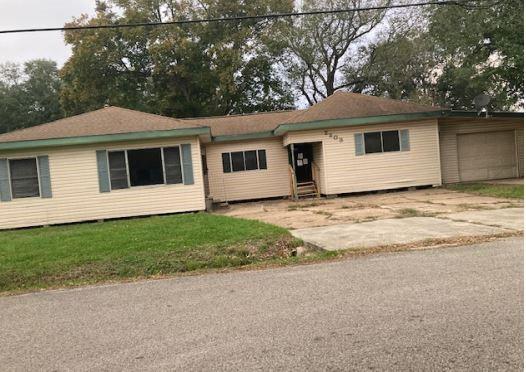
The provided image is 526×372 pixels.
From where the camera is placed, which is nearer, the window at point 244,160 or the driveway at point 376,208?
the driveway at point 376,208

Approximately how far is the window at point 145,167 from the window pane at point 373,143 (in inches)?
279

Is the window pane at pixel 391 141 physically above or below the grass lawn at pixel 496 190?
above

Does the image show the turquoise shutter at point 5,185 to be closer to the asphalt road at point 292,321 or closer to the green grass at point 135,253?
the green grass at point 135,253

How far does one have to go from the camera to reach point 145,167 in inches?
584

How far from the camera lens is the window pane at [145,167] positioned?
14766 millimetres

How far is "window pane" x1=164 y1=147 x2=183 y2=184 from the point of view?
48.9 feet

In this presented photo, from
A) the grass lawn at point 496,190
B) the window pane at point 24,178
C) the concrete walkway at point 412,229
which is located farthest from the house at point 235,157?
the concrete walkway at point 412,229

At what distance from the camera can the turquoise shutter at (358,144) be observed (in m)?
17.4

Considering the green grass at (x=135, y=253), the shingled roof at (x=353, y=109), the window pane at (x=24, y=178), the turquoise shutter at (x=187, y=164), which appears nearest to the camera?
the green grass at (x=135, y=253)

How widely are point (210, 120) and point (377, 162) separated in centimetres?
837

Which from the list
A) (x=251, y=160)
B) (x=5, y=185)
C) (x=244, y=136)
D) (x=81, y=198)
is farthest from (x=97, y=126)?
(x=251, y=160)

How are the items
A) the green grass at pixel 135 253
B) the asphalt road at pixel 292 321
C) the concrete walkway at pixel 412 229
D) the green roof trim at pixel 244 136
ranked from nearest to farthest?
the asphalt road at pixel 292 321
the green grass at pixel 135 253
the concrete walkway at pixel 412 229
the green roof trim at pixel 244 136

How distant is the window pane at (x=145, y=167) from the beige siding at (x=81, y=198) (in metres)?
0.19

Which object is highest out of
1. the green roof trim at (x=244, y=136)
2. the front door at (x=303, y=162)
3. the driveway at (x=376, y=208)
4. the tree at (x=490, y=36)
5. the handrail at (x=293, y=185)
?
the tree at (x=490, y=36)
